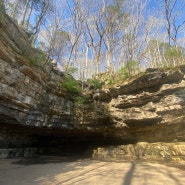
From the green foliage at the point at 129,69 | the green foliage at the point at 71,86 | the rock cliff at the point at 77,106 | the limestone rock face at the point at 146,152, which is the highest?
the green foliage at the point at 129,69

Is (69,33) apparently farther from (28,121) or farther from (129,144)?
(129,144)

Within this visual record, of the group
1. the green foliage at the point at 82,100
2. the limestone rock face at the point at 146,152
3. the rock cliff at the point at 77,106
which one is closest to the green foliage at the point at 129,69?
the rock cliff at the point at 77,106

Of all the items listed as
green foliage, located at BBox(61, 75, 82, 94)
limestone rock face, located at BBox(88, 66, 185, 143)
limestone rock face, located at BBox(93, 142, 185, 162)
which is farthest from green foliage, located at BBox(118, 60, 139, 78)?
limestone rock face, located at BBox(93, 142, 185, 162)

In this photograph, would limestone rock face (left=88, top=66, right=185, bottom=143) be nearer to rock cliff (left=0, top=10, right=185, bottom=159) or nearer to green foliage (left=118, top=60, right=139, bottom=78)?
rock cliff (left=0, top=10, right=185, bottom=159)

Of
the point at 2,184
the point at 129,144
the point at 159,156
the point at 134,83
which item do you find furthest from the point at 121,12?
the point at 2,184

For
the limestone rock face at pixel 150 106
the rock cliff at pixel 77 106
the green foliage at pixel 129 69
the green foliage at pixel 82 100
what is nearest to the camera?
the rock cliff at pixel 77 106

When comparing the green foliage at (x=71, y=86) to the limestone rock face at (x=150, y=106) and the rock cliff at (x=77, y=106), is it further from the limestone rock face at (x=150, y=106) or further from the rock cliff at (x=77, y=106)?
the limestone rock face at (x=150, y=106)

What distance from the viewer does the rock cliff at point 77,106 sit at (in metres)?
9.04

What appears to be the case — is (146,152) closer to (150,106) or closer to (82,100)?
(150,106)

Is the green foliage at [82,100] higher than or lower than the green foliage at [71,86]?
lower

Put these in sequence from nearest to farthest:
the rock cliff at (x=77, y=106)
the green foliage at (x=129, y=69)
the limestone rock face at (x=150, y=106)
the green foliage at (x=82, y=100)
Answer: the rock cliff at (x=77, y=106) < the limestone rock face at (x=150, y=106) < the green foliage at (x=82, y=100) < the green foliage at (x=129, y=69)

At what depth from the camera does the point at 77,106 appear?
11969 millimetres

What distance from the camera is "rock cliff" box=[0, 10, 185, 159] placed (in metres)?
9.04

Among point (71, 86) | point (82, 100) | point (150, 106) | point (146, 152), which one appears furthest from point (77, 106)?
point (146, 152)
